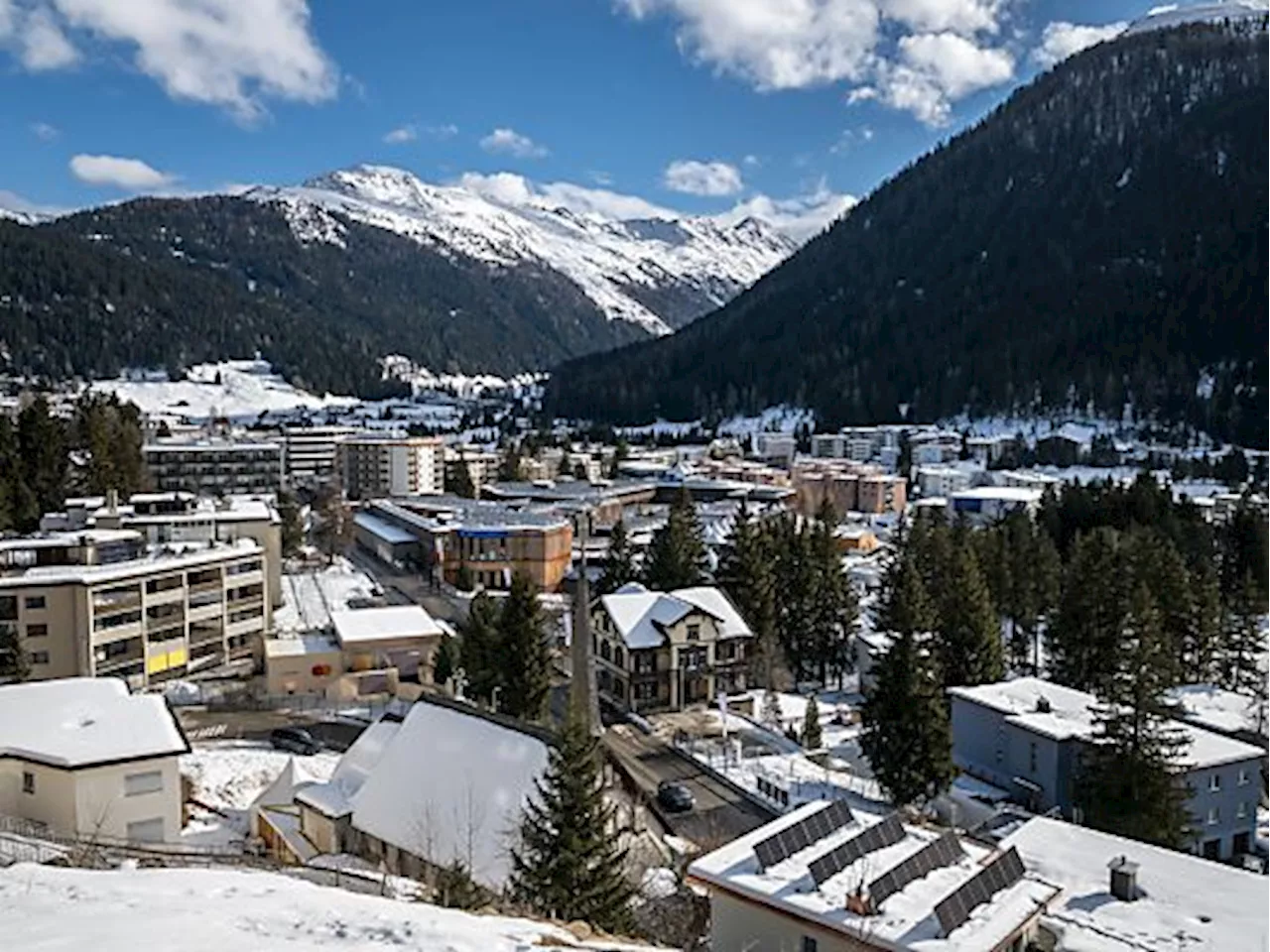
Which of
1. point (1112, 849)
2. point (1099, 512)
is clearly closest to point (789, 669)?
point (1112, 849)

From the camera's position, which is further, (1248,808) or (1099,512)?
(1099,512)

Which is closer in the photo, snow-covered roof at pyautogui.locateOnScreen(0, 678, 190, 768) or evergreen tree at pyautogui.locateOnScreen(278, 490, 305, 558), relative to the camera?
snow-covered roof at pyautogui.locateOnScreen(0, 678, 190, 768)

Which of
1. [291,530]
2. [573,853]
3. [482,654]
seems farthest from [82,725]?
[291,530]

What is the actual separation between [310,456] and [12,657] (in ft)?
242

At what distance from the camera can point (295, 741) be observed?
30641 mm

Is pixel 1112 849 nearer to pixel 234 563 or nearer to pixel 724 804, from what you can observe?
pixel 724 804

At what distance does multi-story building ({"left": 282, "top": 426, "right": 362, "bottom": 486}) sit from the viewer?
332 ft

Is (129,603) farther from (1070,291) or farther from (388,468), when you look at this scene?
(1070,291)

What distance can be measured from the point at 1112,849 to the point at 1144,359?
442ft

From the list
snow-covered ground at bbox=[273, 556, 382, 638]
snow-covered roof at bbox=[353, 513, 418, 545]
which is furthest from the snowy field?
snow-covered roof at bbox=[353, 513, 418, 545]

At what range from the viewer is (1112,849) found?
17375 mm

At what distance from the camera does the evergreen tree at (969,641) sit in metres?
33.7

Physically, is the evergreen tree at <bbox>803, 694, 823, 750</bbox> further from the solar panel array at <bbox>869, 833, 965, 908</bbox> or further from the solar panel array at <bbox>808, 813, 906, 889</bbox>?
the solar panel array at <bbox>869, 833, 965, 908</bbox>

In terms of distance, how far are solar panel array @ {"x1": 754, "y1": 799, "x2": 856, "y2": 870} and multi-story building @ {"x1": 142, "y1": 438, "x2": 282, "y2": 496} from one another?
79.7 meters
